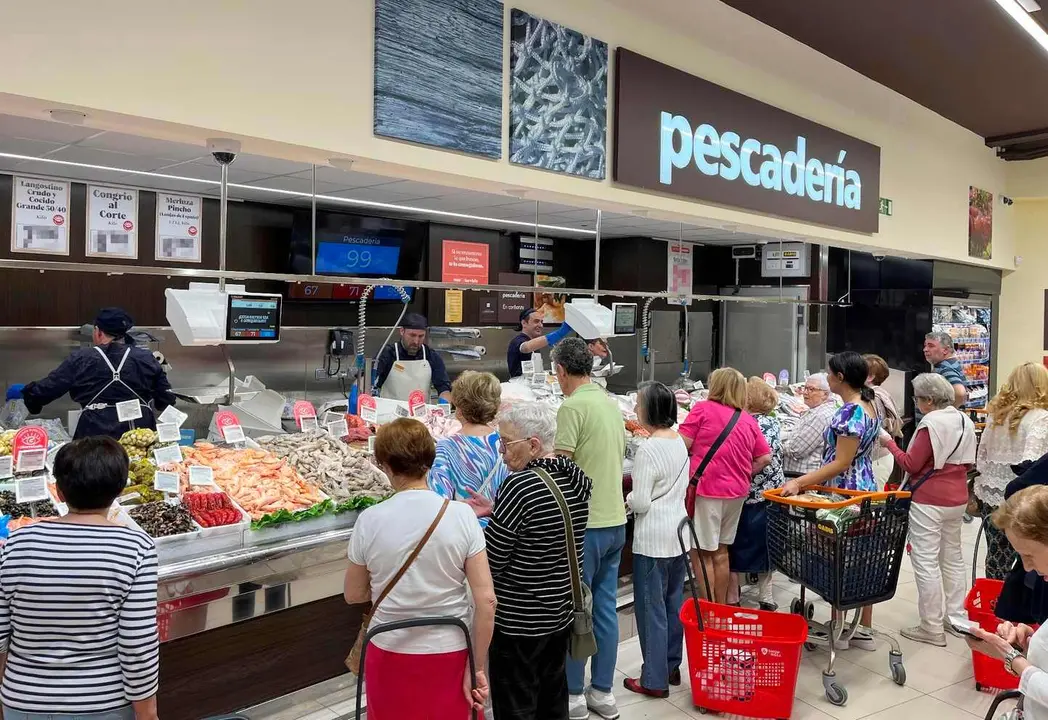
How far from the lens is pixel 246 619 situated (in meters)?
3.31

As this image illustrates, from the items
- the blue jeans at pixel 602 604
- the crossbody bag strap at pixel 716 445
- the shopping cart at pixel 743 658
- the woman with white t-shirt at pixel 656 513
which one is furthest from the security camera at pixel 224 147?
the crossbody bag strap at pixel 716 445

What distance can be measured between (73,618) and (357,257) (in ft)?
18.2

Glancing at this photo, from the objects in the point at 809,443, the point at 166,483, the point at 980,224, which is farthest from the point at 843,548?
the point at 980,224

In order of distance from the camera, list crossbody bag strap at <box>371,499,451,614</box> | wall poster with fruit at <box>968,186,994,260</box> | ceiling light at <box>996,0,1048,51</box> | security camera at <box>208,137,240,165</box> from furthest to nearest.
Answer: wall poster with fruit at <box>968,186,994,260</box>, ceiling light at <box>996,0,1048,51</box>, security camera at <box>208,137,240,165</box>, crossbody bag strap at <box>371,499,451,614</box>

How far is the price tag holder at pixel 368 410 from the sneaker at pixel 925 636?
139 inches

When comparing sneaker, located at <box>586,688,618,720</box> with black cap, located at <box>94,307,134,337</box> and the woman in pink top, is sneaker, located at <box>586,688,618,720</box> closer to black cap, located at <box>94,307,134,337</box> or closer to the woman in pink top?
the woman in pink top

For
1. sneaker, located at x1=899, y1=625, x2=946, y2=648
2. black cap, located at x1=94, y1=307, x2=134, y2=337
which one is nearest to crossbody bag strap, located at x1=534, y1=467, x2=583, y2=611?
sneaker, located at x1=899, y1=625, x2=946, y2=648

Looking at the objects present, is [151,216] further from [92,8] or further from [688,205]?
[688,205]

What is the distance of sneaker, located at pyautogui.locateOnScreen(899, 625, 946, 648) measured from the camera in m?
4.72

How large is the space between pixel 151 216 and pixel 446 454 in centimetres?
412

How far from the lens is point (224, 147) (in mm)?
3469

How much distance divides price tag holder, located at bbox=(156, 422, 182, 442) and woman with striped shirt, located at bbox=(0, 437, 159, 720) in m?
1.94

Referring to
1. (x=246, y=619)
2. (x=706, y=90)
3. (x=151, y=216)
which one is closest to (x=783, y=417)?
(x=706, y=90)

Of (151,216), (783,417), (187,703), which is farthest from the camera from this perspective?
(783,417)
